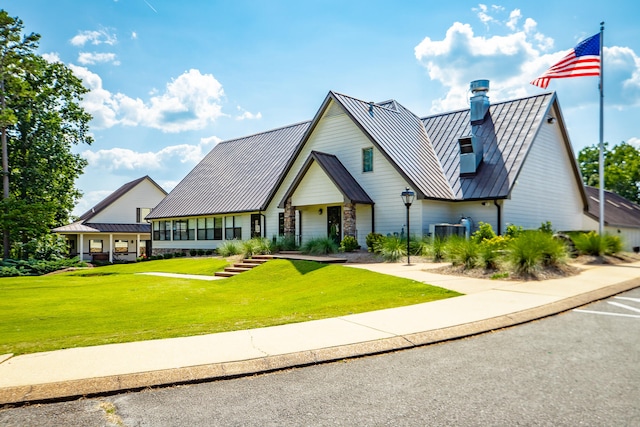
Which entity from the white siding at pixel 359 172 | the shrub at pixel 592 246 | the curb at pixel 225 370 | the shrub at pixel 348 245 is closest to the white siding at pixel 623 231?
the shrub at pixel 592 246

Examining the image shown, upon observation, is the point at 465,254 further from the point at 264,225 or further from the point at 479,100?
the point at 264,225

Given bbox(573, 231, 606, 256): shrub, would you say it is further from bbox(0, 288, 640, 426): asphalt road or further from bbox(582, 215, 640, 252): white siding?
bbox(0, 288, 640, 426): asphalt road

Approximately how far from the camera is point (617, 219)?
1252 inches

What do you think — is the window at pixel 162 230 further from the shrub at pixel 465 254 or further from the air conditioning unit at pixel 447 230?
the shrub at pixel 465 254

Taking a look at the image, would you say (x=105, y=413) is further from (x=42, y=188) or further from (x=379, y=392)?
(x=42, y=188)

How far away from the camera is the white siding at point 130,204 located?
153ft

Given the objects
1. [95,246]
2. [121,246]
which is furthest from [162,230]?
[95,246]

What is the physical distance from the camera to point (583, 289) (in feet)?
37.6

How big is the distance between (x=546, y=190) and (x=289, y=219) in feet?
47.1

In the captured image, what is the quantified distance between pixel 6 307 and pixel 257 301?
20.2ft

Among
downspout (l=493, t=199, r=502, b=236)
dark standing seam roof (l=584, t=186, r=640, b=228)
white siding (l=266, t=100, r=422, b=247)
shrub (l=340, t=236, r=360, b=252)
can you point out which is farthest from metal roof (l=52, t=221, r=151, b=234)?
dark standing seam roof (l=584, t=186, r=640, b=228)

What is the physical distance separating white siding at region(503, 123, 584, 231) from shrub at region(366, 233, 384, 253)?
6095 millimetres

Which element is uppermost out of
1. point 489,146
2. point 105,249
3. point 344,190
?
point 489,146

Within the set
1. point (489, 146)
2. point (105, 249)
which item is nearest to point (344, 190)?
point (489, 146)
